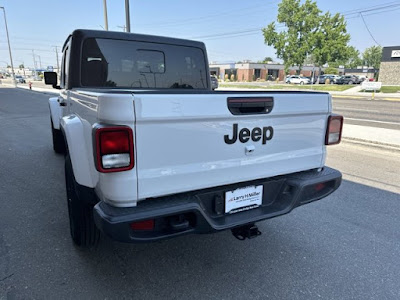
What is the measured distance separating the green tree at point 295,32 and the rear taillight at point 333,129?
41191 mm

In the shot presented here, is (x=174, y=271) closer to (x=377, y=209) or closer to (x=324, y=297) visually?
(x=324, y=297)

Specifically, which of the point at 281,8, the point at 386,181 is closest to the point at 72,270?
the point at 386,181

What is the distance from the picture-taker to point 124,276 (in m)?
2.55

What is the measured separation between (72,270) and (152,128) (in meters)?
1.55

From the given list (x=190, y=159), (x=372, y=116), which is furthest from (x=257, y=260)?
(x=372, y=116)

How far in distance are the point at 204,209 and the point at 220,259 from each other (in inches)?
32.0

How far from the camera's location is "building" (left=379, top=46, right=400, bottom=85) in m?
37.7

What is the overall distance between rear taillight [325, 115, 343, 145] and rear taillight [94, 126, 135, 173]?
1.85 meters

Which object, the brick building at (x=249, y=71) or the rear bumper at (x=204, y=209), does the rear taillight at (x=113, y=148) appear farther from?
the brick building at (x=249, y=71)

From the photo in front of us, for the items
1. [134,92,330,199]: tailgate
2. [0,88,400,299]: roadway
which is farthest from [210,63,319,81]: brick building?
[134,92,330,199]: tailgate

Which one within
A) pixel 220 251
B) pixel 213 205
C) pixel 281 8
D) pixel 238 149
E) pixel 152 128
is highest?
pixel 281 8

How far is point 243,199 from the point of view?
8.02ft

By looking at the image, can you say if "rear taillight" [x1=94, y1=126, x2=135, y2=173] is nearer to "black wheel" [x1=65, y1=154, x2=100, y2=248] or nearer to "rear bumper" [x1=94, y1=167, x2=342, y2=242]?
"rear bumper" [x1=94, y1=167, x2=342, y2=242]

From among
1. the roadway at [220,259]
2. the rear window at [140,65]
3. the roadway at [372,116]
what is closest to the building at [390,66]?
the roadway at [372,116]
